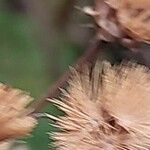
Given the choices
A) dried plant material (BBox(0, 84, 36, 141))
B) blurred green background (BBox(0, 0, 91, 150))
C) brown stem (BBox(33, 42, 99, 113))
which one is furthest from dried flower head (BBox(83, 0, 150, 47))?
blurred green background (BBox(0, 0, 91, 150))

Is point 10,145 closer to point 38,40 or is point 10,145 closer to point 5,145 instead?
point 5,145

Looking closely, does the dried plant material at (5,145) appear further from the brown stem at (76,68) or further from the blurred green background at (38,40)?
the blurred green background at (38,40)

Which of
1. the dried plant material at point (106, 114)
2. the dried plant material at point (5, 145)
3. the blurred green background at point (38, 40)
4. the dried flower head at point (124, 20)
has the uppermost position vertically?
the blurred green background at point (38, 40)

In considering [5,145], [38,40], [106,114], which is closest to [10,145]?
[5,145]

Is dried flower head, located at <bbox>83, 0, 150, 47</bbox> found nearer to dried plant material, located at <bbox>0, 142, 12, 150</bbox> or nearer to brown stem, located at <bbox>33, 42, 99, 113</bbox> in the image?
brown stem, located at <bbox>33, 42, 99, 113</bbox>

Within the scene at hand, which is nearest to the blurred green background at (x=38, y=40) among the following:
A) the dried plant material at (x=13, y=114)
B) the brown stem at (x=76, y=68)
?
the brown stem at (x=76, y=68)

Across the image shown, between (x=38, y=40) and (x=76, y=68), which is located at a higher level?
(x=38, y=40)
